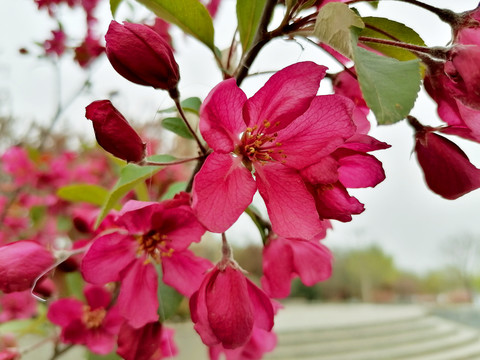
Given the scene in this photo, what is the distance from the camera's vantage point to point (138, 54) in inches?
14.7

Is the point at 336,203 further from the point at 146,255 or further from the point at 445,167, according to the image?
the point at 146,255

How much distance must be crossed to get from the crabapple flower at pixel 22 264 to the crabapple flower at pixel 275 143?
0.25 meters

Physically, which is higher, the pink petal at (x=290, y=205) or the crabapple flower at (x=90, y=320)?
the pink petal at (x=290, y=205)

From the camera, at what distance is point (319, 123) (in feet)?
1.23

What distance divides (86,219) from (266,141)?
1.36 feet

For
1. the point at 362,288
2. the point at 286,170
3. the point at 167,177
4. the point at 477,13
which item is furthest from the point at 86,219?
the point at 362,288

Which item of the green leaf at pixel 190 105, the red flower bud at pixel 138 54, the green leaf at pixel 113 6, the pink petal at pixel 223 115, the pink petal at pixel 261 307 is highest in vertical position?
the green leaf at pixel 113 6

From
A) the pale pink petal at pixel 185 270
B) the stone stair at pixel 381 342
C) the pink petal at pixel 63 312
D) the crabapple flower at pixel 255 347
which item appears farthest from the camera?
the stone stair at pixel 381 342

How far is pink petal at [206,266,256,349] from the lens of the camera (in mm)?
364

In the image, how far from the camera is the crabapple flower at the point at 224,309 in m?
0.37

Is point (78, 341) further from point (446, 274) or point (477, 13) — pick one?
point (446, 274)

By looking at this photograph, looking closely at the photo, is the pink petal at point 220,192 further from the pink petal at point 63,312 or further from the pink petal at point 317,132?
the pink petal at point 63,312

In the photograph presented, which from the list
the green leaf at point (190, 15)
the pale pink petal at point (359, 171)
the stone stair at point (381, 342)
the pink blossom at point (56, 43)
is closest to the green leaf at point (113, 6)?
the green leaf at point (190, 15)

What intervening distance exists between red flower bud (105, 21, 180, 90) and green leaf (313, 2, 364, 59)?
15cm
